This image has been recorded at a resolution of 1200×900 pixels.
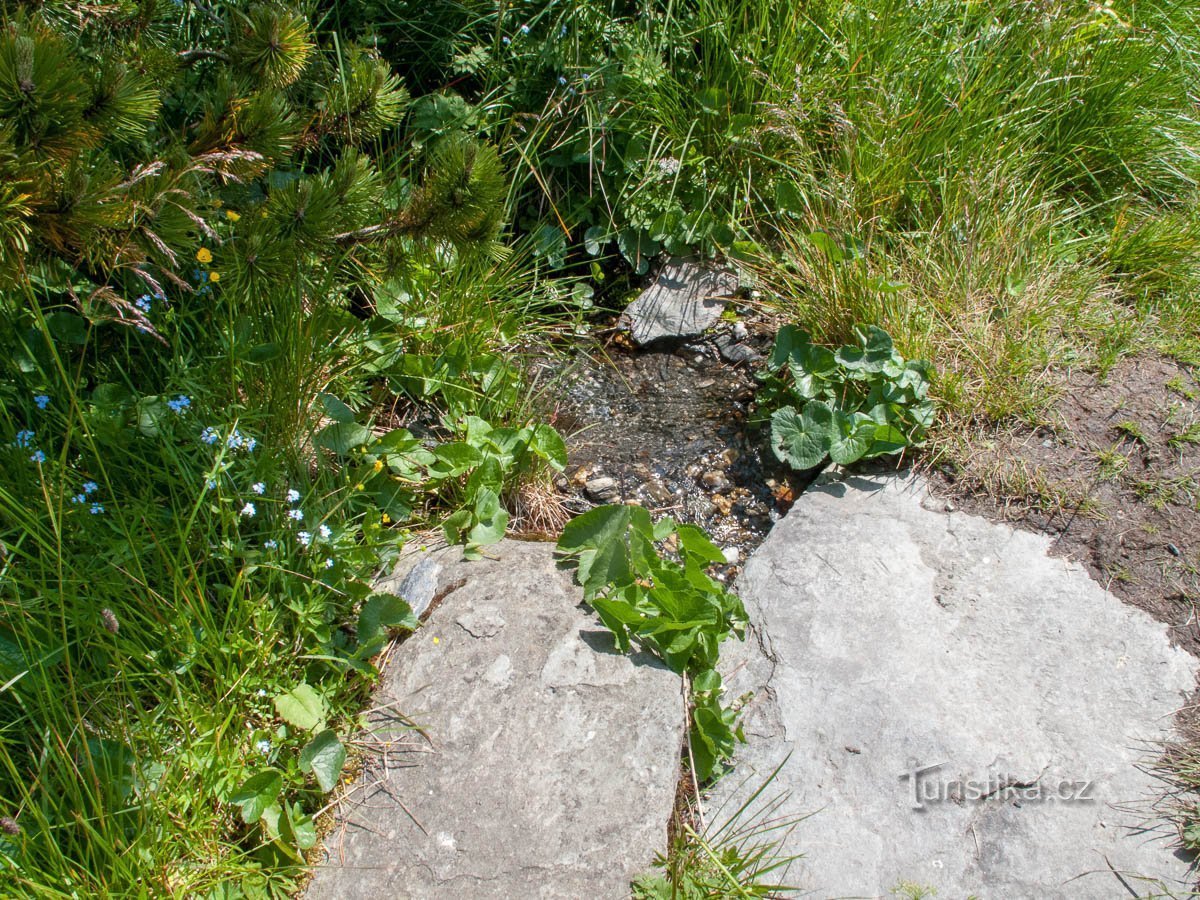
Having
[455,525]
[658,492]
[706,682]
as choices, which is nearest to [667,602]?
[706,682]

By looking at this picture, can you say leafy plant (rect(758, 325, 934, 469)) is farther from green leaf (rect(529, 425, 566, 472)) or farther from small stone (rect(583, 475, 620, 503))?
green leaf (rect(529, 425, 566, 472))

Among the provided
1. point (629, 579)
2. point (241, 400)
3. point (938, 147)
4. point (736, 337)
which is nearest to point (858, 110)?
point (938, 147)

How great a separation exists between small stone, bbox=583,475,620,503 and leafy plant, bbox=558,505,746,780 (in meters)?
0.48

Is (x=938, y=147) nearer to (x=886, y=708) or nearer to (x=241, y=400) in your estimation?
(x=886, y=708)

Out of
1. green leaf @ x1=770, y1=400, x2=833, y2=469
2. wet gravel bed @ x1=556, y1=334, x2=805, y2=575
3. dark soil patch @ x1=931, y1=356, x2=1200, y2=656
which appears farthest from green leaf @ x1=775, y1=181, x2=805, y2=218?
dark soil patch @ x1=931, y1=356, x2=1200, y2=656

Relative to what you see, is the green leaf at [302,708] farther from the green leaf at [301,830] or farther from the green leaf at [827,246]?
the green leaf at [827,246]

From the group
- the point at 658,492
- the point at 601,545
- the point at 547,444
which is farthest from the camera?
the point at 658,492

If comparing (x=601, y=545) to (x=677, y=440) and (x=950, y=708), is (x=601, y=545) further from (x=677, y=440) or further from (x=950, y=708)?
(x=950, y=708)

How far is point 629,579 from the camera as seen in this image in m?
2.41

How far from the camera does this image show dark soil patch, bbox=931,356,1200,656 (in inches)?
101

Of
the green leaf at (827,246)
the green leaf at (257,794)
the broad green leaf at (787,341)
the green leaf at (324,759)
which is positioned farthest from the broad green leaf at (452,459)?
the green leaf at (827,246)

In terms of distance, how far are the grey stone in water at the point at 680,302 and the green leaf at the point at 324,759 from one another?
1.99 m

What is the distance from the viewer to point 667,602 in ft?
7.54

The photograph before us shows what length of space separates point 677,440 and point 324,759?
1.63 metres
